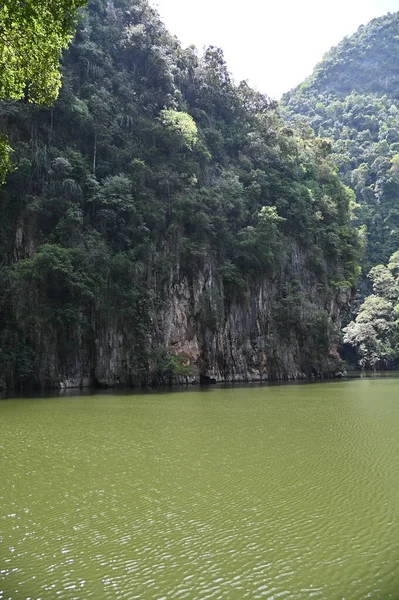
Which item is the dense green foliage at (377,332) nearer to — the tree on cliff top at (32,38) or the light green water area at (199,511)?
the light green water area at (199,511)

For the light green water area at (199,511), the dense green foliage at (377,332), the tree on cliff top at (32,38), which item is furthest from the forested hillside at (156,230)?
the light green water area at (199,511)

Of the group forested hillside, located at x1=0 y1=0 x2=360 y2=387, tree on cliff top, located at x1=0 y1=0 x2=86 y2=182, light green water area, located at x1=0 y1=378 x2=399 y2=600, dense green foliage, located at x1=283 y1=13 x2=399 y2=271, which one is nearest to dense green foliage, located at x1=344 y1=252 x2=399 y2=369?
forested hillside, located at x1=0 y1=0 x2=360 y2=387

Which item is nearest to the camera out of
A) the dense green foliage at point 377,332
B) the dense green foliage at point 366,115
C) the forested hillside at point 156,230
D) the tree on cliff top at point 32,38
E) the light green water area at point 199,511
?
the light green water area at point 199,511

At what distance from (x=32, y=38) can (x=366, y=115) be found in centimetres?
8359

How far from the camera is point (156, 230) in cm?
2694

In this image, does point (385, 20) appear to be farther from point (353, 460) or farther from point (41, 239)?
point (353, 460)

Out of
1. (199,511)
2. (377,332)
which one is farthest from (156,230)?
(377,332)

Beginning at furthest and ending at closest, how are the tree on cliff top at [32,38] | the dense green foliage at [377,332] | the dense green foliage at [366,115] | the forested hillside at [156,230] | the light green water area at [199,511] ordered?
the dense green foliage at [366,115], the dense green foliage at [377,332], the forested hillside at [156,230], the tree on cliff top at [32,38], the light green water area at [199,511]

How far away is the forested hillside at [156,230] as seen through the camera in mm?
22062

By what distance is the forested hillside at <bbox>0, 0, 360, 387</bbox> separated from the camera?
2206 centimetres

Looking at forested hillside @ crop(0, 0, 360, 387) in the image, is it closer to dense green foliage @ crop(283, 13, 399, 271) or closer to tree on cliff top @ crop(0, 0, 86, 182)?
tree on cliff top @ crop(0, 0, 86, 182)

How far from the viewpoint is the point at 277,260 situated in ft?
106

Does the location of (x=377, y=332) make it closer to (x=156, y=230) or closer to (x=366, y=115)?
(x=156, y=230)

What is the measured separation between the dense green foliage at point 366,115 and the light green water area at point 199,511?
44090mm
